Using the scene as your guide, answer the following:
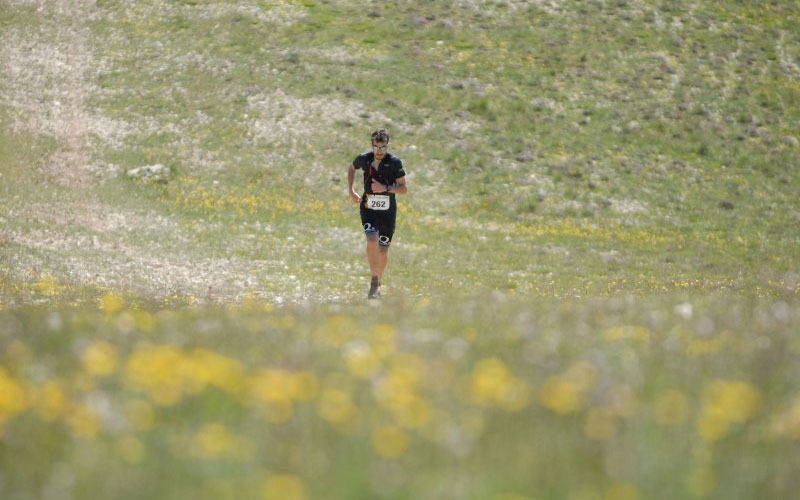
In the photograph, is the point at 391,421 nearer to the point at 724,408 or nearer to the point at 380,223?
the point at 724,408

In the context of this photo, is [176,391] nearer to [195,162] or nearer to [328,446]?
[328,446]

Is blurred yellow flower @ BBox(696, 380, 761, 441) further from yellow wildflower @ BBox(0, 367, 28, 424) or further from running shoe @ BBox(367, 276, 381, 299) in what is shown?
running shoe @ BBox(367, 276, 381, 299)

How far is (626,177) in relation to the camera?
3828 cm

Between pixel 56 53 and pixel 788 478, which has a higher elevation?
pixel 788 478

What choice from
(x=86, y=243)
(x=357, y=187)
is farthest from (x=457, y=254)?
(x=86, y=243)

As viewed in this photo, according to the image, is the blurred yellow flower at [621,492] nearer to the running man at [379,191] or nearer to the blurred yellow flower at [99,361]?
the blurred yellow flower at [99,361]

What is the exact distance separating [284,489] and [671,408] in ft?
7.53

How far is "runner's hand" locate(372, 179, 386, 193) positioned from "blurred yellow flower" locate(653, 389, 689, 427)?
1197cm

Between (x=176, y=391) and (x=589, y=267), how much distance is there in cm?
2428

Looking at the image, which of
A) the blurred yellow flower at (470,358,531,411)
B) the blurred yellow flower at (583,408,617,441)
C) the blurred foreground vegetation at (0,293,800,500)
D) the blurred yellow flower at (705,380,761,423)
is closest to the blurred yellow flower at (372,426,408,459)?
the blurred foreground vegetation at (0,293,800,500)

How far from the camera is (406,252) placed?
29.2 metres

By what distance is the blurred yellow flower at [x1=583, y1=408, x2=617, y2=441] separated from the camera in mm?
4625

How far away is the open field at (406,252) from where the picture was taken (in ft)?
14.7

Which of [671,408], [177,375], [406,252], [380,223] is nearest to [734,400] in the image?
[671,408]
